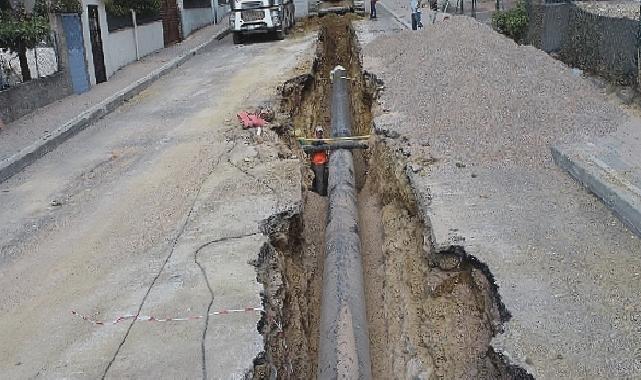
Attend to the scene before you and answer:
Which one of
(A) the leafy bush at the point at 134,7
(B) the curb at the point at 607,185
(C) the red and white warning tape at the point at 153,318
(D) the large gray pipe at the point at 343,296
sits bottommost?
(D) the large gray pipe at the point at 343,296

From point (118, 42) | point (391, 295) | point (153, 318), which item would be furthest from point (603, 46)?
point (118, 42)

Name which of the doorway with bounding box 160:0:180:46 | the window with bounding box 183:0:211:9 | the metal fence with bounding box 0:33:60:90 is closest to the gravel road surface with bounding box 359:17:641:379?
the metal fence with bounding box 0:33:60:90

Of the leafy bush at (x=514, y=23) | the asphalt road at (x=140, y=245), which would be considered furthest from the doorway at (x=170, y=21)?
the asphalt road at (x=140, y=245)

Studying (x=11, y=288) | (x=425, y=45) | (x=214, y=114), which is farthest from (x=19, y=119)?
(x=425, y=45)

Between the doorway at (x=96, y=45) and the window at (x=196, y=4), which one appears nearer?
the doorway at (x=96, y=45)

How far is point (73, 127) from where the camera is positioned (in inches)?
479

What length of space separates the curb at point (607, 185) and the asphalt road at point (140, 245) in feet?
10.8

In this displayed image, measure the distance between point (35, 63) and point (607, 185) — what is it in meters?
11.2

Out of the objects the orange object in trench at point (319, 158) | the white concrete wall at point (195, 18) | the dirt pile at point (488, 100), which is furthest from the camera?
the white concrete wall at point (195, 18)

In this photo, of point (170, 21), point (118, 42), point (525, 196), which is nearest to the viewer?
point (525, 196)

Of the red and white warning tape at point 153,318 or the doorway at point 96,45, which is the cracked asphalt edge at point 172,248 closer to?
the red and white warning tape at point 153,318

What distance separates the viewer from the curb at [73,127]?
10.1 m

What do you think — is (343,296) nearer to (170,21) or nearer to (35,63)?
(35,63)

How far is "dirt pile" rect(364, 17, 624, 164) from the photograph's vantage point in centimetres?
951
